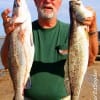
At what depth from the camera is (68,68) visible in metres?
5.15

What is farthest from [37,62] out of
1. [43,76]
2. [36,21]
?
[36,21]

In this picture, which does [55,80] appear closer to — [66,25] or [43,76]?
[43,76]

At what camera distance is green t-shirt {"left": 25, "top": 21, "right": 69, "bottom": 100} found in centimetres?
566

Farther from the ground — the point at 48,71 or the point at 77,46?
the point at 77,46

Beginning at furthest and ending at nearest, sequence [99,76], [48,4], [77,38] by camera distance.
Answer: [99,76] → [48,4] → [77,38]

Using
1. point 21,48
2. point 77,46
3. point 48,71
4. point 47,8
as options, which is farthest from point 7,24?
point 48,71

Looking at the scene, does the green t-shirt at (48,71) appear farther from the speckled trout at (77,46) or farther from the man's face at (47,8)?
the speckled trout at (77,46)

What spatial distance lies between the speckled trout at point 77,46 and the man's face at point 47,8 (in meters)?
0.52

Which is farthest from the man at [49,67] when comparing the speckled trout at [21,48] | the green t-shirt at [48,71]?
the speckled trout at [21,48]

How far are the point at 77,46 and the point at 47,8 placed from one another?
2.48 ft

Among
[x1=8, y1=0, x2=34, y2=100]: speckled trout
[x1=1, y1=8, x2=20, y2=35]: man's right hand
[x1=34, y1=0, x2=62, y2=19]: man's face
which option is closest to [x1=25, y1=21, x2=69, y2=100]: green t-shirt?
[x1=34, y1=0, x2=62, y2=19]: man's face

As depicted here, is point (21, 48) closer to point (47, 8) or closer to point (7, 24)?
point (7, 24)

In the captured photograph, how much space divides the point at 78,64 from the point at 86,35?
0.36m

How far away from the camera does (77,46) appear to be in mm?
5078
